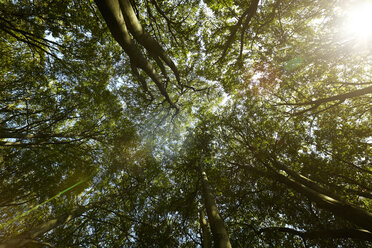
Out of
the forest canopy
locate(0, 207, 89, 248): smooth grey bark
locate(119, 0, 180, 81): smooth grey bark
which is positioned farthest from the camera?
the forest canopy

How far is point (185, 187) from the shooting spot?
7.50 metres

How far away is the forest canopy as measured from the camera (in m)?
5.62

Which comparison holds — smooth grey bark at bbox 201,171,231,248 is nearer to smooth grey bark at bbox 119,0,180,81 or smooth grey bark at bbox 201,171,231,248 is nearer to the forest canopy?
the forest canopy

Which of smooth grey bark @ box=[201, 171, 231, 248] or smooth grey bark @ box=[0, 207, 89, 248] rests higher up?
smooth grey bark @ box=[0, 207, 89, 248]

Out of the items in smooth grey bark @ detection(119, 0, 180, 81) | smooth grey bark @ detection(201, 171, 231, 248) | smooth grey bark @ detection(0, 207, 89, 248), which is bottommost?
smooth grey bark @ detection(201, 171, 231, 248)

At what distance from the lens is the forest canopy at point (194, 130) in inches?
221

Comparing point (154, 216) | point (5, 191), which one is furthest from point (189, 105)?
point (5, 191)

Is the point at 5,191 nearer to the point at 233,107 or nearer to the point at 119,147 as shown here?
the point at 119,147

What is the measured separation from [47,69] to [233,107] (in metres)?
10.3

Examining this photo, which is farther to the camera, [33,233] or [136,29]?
[136,29]

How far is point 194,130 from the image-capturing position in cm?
907

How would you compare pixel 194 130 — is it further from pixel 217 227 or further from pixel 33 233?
pixel 33 233

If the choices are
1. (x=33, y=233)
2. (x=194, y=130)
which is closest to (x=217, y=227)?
(x=33, y=233)

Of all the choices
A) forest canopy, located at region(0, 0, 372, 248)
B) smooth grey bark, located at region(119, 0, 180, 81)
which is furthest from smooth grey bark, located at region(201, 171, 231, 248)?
smooth grey bark, located at region(119, 0, 180, 81)
